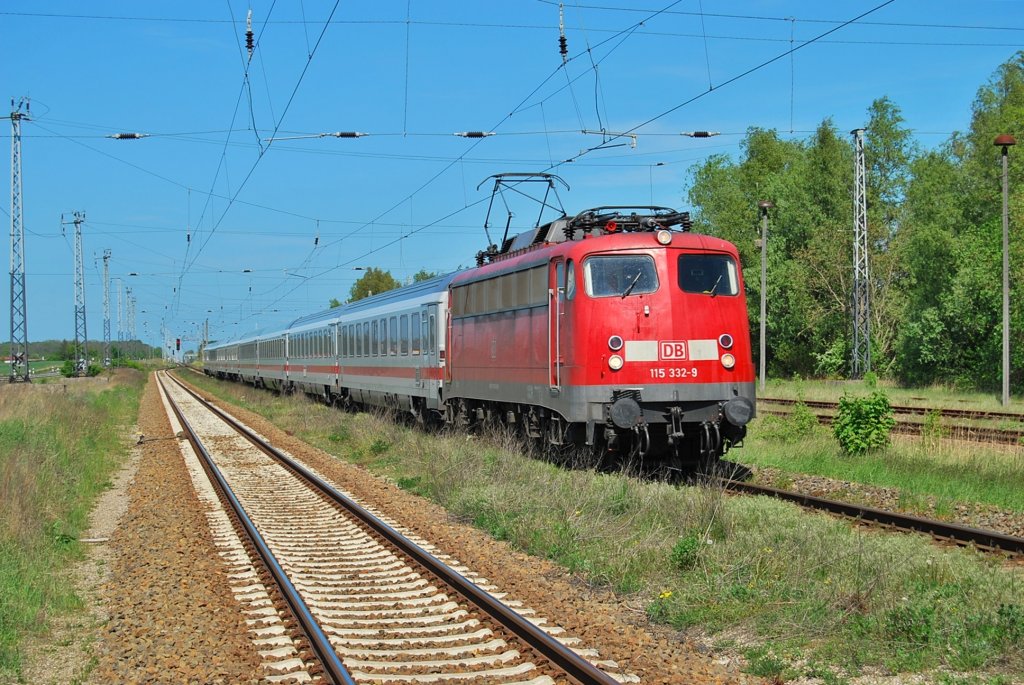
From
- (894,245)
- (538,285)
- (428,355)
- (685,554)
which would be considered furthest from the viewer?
(894,245)

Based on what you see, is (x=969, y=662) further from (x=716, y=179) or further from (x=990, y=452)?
(x=716, y=179)

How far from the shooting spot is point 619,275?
14.8 metres

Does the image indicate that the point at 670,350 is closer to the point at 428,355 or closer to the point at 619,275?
the point at 619,275

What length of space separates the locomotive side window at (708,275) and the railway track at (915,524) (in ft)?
9.28

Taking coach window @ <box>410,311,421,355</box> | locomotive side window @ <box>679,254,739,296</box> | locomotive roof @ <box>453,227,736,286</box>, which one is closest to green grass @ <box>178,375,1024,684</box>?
locomotive side window @ <box>679,254,739,296</box>

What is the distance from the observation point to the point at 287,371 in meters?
49.9

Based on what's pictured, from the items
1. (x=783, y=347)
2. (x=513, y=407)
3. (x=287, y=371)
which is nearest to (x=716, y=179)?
(x=783, y=347)

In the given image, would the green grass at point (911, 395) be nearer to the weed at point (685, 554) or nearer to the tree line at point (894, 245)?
the tree line at point (894, 245)

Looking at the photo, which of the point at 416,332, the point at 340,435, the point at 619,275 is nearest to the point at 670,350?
the point at 619,275

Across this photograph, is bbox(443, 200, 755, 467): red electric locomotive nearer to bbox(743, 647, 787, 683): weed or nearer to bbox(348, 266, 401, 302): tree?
bbox(743, 647, 787, 683): weed

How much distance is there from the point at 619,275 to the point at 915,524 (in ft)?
17.1

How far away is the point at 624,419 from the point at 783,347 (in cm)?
4465

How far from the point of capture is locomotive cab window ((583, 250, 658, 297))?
1466 centimetres

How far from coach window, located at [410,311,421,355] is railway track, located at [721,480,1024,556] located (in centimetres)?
1215
